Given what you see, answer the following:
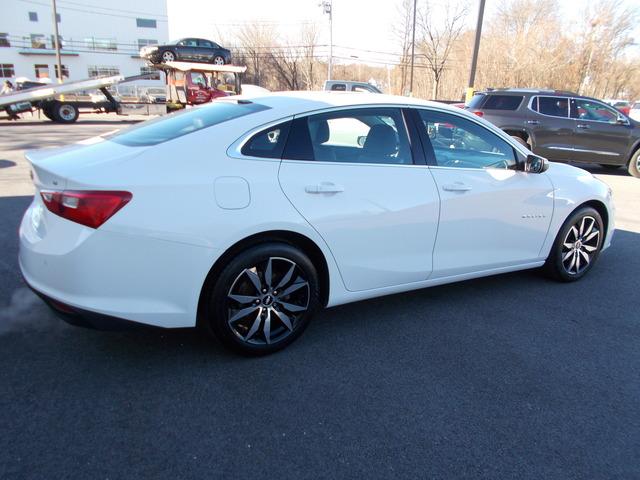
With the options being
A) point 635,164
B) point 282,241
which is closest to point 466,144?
point 282,241

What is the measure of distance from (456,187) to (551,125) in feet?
29.1

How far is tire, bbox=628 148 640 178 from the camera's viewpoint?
10992 millimetres

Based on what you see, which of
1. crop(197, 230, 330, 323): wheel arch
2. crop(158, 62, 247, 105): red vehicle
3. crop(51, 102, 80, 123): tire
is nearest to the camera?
crop(197, 230, 330, 323): wheel arch

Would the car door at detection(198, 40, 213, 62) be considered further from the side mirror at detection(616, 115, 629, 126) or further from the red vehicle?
the side mirror at detection(616, 115, 629, 126)

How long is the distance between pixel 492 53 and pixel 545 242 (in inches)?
1390

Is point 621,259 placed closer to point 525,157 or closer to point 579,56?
point 525,157

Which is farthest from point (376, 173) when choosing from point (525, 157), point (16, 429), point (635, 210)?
point (635, 210)

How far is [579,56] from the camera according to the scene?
34688 millimetres

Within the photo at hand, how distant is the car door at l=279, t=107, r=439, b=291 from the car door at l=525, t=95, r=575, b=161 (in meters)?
8.80

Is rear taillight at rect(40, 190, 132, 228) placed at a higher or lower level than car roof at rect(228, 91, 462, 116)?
lower

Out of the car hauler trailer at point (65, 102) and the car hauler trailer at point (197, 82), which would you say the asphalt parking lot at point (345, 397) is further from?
the car hauler trailer at point (197, 82)

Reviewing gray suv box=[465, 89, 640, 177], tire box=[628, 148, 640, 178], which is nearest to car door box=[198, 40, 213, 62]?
gray suv box=[465, 89, 640, 177]

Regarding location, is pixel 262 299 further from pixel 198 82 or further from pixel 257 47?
pixel 257 47

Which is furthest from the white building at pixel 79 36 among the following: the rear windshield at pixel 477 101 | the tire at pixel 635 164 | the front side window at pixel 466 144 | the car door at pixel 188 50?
the front side window at pixel 466 144
